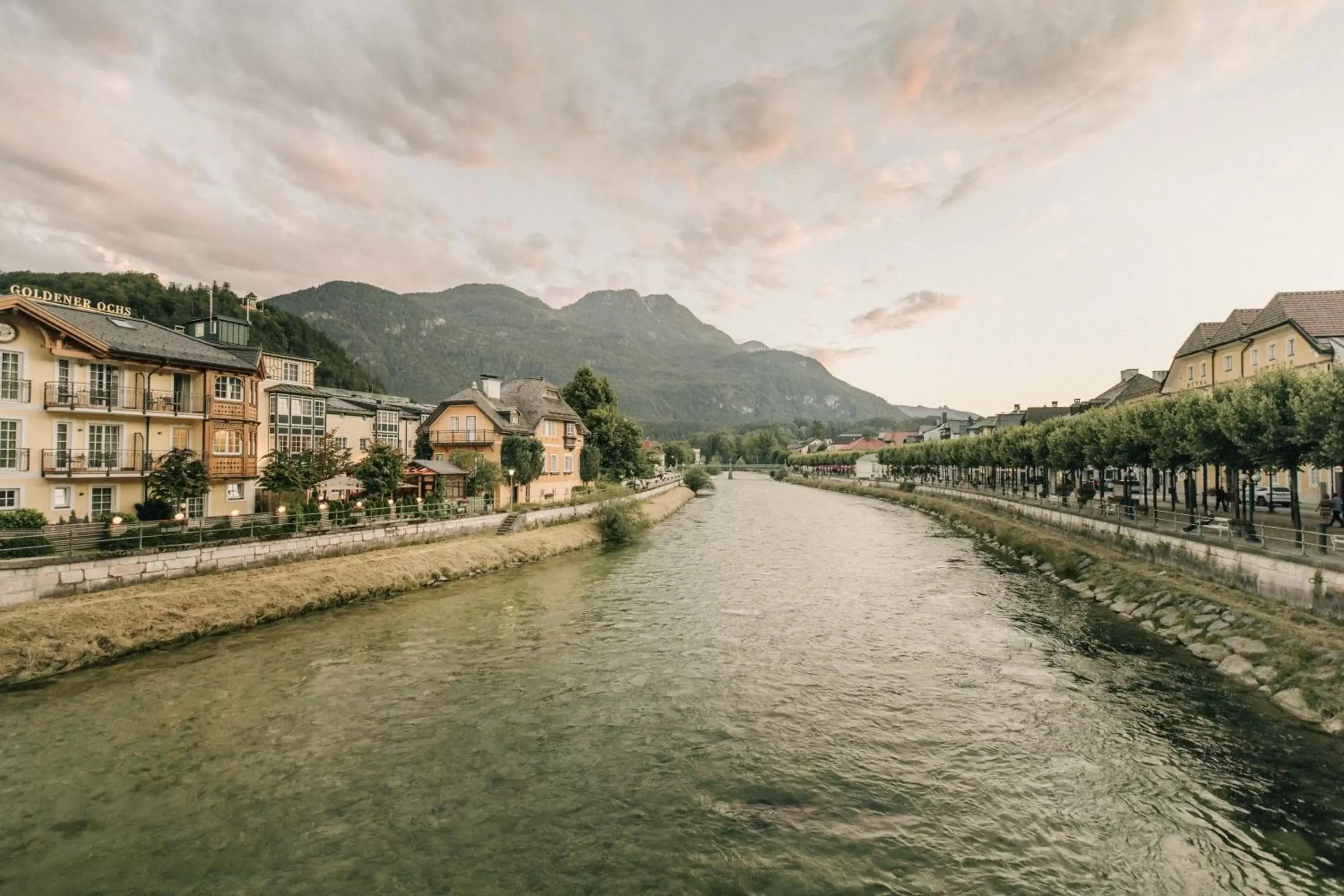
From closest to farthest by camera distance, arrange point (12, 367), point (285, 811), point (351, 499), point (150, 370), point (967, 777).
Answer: point (285, 811) → point (967, 777) → point (12, 367) → point (150, 370) → point (351, 499)

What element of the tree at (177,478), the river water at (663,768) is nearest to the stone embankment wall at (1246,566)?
the river water at (663,768)

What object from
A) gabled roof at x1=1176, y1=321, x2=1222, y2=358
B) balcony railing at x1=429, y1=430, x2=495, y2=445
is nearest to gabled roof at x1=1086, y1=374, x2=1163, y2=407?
gabled roof at x1=1176, y1=321, x2=1222, y2=358

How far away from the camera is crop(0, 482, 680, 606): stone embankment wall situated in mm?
20547

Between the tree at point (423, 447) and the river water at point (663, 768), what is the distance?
34728 millimetres

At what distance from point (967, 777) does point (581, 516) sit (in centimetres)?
4248

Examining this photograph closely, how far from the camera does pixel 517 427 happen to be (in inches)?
2266

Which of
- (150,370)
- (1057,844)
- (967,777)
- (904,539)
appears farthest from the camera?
(904,539)

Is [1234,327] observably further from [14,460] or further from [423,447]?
[14,460]

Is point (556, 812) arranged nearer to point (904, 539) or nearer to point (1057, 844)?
point (1057, 844)

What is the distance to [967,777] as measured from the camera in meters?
13.2

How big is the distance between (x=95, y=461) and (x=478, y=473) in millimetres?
23171

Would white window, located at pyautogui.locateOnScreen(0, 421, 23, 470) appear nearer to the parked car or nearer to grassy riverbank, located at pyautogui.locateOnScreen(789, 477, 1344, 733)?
grassy riverbank, located at pyautogui.locateOnScreen(789, 477, 1344, 733)

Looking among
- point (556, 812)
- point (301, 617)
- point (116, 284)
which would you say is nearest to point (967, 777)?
point (556, 812)

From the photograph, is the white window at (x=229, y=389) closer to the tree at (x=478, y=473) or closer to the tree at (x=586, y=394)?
the tree at (x=478, y=473)
